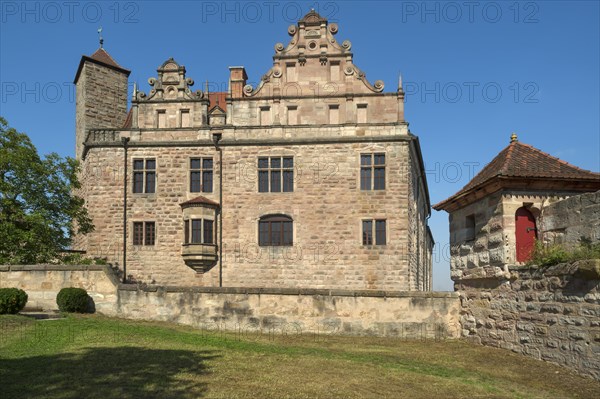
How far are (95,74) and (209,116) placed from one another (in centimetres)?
1102

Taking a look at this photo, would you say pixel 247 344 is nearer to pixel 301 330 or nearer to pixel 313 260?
pixel 301 330

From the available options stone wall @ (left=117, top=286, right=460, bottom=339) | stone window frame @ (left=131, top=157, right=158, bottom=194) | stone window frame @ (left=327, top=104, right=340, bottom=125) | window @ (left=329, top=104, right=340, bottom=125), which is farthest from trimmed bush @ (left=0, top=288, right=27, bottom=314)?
window @ (left=329, top=104, right=340, bottom=125)

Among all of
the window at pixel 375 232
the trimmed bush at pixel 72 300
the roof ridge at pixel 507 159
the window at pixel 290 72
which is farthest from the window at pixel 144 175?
the roof ridge at pixel 507 159

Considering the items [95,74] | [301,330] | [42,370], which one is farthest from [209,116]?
[42,370]

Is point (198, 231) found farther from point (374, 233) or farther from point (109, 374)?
point (109, 374)

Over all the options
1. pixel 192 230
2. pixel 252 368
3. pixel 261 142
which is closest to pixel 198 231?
pixel 192 230

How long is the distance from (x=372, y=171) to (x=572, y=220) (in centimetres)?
1581

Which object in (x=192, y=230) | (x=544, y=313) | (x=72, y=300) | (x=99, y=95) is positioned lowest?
(x=72, y=300)

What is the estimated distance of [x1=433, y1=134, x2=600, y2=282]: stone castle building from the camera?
1205 centimetres

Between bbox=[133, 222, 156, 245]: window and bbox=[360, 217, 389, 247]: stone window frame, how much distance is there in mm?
10725

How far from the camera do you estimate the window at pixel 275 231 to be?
27.2 m

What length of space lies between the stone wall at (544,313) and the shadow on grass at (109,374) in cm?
678

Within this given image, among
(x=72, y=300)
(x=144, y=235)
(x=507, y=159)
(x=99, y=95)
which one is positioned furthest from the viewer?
(x=99, y=95)

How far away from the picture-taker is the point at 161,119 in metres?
28.7
